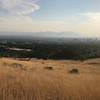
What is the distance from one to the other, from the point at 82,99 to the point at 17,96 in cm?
163

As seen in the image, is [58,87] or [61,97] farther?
[58,87]

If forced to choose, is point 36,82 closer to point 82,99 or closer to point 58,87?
point 58,87

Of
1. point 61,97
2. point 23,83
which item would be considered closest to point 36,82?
point 23,83

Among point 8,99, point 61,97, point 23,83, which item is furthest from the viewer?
point 23,83

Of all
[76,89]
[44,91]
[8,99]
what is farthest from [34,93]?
[76,89]

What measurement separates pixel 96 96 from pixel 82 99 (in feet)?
1.79

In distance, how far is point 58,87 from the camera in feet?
23.7

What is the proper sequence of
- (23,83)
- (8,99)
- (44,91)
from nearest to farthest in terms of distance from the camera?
1. (8,99)
2. (44,91)
3. (23,83)

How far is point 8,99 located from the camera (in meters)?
5.87

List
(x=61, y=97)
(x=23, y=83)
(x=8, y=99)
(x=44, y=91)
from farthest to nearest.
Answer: (x=23, y=83) < (x=44, y=91) < (x=61, y=97) < (x=8, y=99)

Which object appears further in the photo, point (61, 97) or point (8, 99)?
point (61, 97)

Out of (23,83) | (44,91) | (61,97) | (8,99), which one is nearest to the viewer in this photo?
(8,99)

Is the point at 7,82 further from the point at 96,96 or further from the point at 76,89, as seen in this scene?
the point at 96,96

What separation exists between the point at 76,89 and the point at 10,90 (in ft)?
6.32
